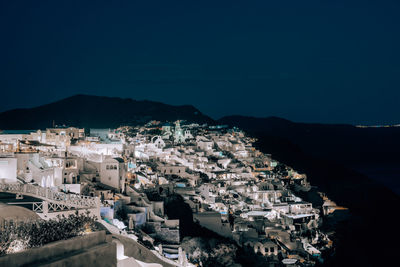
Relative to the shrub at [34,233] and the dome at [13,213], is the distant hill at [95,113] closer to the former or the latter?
the dome at [13,213]

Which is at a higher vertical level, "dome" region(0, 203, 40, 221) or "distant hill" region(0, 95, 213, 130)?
"distant hill" region(0, 95, 213, 130)

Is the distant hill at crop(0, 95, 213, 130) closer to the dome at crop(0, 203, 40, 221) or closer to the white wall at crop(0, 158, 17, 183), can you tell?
the white wall at crop(0, 158, 17, 183)

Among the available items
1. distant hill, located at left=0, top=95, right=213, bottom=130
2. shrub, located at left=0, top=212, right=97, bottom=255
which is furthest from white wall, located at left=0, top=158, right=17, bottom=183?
distant hill, located at left=0, top=95, right=213, bottom=130

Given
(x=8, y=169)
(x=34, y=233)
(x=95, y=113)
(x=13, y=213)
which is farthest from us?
(x=95, y=113)

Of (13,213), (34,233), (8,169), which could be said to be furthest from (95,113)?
(34,233)

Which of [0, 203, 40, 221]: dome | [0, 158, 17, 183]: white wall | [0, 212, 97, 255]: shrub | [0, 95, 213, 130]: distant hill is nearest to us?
[0, 212, 97, 255]: shrub

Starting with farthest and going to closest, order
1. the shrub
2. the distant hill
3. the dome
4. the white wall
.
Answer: the distant hill, the white wall, the dome, the shrub

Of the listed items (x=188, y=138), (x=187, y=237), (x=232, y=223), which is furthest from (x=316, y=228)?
(x=188, y=138)

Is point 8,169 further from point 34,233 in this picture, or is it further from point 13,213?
point 34,233

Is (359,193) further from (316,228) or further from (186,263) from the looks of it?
(186,263)

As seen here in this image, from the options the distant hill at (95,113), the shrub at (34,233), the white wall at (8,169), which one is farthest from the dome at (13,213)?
the distant hill at (95,113)
